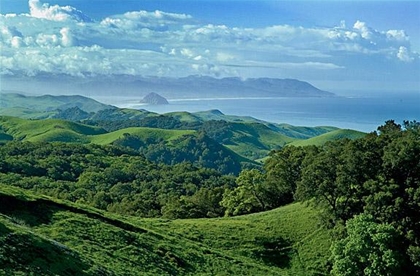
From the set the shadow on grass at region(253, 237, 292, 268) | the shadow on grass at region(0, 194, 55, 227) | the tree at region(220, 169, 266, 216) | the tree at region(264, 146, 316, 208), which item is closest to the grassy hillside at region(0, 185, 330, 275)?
the shadow on grass at region(0, 194, 55, 227)

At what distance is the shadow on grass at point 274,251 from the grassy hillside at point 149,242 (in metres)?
0.11

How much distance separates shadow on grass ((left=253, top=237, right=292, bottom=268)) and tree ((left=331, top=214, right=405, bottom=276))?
9.00 metres

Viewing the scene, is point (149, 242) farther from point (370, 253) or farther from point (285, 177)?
point (285, 177)

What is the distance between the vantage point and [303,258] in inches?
1909

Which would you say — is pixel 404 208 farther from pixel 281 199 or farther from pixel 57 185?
pixel 57 185

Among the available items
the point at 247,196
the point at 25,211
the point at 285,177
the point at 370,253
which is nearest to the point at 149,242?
the point at 25,211

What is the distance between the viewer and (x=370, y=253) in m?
38.8

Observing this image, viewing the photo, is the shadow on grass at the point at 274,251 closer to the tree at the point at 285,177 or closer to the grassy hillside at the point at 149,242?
the grassy hillside at the point at 149,242

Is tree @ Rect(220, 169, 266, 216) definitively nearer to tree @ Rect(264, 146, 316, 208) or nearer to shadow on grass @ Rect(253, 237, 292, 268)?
tree @ Rect(264, 146, 316, 208)

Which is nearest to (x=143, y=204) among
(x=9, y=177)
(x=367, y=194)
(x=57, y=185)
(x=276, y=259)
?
(x=276, y=259)

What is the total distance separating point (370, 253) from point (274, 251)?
12695 millimetres

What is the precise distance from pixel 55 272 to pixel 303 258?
3169 centimetres

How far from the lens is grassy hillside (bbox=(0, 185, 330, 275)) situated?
25.2 meters

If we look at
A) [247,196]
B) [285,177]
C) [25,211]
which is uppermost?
[285,177]
